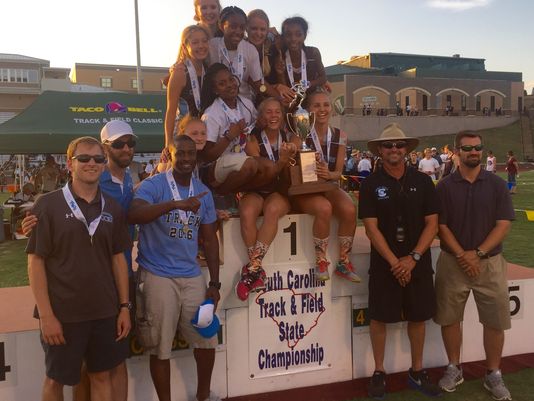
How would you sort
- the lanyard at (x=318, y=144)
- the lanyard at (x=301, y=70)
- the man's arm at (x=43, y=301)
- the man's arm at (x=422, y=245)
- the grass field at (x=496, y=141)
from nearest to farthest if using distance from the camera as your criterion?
1. the man's arm at (x=43, y=301)
2. the man's arm at (x=422, y=245)
3. the lanyard at (x=318, y=144)
4. the lanyard at (x=301, y=70)
5. the grass field at (x=496, y=141)

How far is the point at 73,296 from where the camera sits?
2.54m

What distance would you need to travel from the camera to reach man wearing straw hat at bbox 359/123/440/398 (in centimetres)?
353

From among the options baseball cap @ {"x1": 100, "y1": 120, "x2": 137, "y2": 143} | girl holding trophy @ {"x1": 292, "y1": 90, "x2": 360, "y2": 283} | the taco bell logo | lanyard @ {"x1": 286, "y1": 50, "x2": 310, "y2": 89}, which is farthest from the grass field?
baseball cap @ {"x1": 100, "y1": 120, "x2": 137, "y2": 143}

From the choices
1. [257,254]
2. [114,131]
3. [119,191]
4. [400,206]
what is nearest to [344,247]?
[400,206]

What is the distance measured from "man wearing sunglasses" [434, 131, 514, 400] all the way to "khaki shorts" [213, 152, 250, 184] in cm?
149

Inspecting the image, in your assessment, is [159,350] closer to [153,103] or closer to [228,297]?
[228,297]

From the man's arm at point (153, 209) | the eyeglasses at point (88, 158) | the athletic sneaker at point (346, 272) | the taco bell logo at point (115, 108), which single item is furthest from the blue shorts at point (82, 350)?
the taco bell logo at point (115, 108)

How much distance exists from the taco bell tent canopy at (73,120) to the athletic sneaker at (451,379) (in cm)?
1000

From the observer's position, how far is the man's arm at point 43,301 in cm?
249

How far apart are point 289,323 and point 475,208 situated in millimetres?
1645

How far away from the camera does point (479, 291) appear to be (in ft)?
12.0

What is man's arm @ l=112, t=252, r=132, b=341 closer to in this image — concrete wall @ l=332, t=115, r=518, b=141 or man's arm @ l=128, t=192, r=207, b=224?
man's arm @ l=128, t=192, r=207, b=224

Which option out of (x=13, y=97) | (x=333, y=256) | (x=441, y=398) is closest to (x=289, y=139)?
(x=333, y=256)

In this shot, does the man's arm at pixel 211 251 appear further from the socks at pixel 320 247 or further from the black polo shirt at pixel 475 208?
the black polo shirt at pixel 475 208
